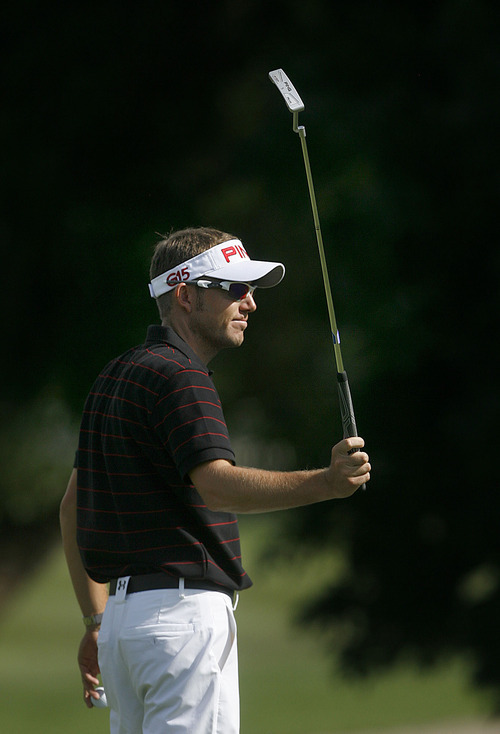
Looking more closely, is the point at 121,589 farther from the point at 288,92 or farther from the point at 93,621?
the point at 288,92

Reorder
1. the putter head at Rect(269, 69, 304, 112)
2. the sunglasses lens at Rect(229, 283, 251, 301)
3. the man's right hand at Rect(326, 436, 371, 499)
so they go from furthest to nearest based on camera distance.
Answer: the sunglasses lens at Rect(229, 283, 251, 301) < the putter head at Rect(269, 69, 304, 112) < the man's right hand at Rect(326, 436, 371, 499)

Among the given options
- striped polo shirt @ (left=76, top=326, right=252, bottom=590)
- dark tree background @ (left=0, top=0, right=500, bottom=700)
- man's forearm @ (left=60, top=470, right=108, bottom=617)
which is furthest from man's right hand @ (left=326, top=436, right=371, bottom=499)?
dark tree background @ (left=0, top=0, right=500, bottom=700)

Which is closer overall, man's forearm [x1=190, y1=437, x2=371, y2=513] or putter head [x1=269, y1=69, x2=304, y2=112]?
man's forearm [x1=190, y1=437, x2=371, y2=513]

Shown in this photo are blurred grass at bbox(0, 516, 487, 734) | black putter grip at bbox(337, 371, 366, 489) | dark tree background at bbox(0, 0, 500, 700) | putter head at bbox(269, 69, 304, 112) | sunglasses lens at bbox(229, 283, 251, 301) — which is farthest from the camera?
blurred grass at bbox(0, 516, 487, 734)

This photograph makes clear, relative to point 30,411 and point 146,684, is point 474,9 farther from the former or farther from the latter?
point 146,684

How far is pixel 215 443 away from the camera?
57.8 inches

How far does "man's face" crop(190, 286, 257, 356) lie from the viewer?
1.75 meters

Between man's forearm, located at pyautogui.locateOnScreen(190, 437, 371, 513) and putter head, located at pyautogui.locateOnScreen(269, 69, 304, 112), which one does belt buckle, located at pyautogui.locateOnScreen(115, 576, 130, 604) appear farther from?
putter head, located at pyautogui.locateOnScreen(269, 69, 304, 112)

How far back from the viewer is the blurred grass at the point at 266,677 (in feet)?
12.6

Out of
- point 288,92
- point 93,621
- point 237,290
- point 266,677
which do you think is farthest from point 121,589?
point 266,677

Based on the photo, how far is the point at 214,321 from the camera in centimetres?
176

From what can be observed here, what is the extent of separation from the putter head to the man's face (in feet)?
1.18

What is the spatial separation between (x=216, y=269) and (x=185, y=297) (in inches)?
3.1

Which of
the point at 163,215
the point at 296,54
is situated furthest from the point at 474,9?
the point at 163,215
